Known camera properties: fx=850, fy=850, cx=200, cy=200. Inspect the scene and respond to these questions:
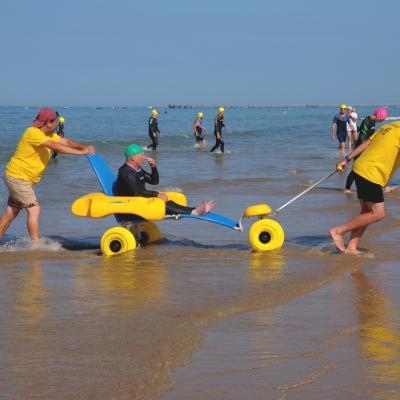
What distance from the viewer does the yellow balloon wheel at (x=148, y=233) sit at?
30.7 ft

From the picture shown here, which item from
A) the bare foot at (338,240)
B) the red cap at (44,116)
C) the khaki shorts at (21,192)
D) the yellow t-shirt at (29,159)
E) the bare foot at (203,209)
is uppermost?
the red cap at (44,116)

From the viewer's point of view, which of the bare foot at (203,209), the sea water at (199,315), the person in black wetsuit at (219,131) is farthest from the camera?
the person in black wetsuit at (219,131)

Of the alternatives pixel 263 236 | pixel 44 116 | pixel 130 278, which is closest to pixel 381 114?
pixel 263 236

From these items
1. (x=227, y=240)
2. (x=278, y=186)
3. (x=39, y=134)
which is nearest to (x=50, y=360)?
(x=39, y=134)

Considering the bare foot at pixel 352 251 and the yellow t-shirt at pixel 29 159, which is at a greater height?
the yellow t-shirt at pixel 29 159

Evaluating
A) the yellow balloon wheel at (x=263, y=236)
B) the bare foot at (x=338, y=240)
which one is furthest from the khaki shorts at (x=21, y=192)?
the bare foot at (x=338, y=240)

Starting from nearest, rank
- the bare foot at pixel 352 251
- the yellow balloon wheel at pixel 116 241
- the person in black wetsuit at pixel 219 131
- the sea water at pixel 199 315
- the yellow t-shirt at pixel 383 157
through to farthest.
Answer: the sea water at pixel 199 315, the yellow t-shirt at pixel 383 157, the bare foot at pixel 352 251, the yellow balloon wheel at pixel 116 241, the person in black wetsuit at pixel 219 131

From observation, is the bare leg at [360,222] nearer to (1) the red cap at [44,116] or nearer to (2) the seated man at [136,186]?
(2) the seated man at [136,186]

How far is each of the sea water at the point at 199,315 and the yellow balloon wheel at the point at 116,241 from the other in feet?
0.59

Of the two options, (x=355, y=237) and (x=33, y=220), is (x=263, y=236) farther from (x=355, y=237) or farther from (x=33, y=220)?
(x=33, y=220)

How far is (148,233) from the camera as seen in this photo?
9.41 m

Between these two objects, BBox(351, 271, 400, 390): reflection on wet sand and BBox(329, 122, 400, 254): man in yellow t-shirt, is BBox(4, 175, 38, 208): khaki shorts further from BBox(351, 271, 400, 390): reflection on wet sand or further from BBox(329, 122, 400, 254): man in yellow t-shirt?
BBox(351, 271, 400, 390): reflection on wet sand

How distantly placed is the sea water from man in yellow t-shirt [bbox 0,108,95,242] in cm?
47

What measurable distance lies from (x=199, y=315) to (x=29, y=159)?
360 cm
